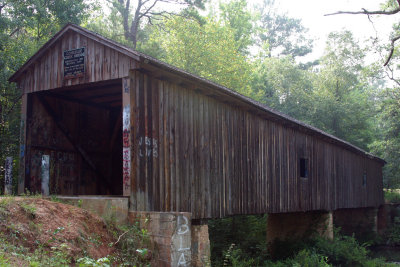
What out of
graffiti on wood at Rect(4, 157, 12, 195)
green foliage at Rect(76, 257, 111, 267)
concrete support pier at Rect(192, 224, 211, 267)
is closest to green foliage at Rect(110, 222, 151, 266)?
green foliage at Rect(76, 257, 111, 267)

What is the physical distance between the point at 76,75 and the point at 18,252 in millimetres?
4677

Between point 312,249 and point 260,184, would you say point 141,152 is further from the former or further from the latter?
point 312,249

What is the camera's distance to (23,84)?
988cm

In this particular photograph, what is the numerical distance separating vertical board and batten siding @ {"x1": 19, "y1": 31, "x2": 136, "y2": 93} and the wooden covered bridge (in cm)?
2

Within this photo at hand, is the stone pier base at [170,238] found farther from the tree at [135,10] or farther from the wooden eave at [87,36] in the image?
the tree at [135,10]

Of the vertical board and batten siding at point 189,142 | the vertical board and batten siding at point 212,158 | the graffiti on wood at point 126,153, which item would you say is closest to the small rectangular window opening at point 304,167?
the vertical board and batten siding at point 212,158

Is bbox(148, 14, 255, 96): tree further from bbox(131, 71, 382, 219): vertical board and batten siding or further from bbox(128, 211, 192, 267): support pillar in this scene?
bbox(128, 211, 192, 267): support pillar

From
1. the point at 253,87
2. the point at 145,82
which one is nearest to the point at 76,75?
the point at 145,82

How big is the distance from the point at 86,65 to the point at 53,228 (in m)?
3.99

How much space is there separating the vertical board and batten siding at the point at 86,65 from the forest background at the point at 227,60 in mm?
5027

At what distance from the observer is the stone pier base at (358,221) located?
976 inches

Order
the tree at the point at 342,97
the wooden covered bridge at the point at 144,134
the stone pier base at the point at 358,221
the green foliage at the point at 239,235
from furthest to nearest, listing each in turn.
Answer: the tree at the point at 342,97
the stone pier base at the point at 358,221
the green foliage at the point at 239,235
the wooden covered bridge at the point at 144,134

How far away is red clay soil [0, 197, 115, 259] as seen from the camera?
18.5ft

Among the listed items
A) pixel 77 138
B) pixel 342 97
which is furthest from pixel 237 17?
pixel 77 138
